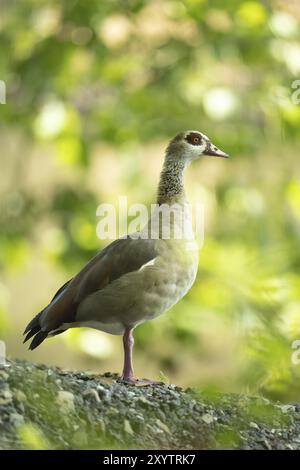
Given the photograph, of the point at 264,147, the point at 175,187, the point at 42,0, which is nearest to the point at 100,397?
the point at 175,187

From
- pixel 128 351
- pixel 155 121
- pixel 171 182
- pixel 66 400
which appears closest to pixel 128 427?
pixel 66 400

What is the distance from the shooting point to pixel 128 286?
4.04 m

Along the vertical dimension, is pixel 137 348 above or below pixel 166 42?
below

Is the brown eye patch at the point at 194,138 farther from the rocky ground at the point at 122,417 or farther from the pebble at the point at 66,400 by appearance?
the pebble at the point at 66,400

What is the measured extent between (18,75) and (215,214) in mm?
2280

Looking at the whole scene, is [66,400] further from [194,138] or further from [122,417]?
[194,138]

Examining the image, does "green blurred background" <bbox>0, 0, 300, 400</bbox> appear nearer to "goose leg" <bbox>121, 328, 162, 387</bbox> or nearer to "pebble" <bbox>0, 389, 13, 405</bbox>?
"goose leg" <bbox>121, 328, 162, 387</bbox>

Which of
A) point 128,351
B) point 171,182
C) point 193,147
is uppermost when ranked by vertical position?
point 193,147

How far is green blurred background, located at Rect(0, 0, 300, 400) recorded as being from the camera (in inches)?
321

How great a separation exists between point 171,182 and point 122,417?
1232mm

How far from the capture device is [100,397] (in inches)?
145

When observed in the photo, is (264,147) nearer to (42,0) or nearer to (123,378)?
(42,0)

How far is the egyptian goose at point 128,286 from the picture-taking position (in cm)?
400
